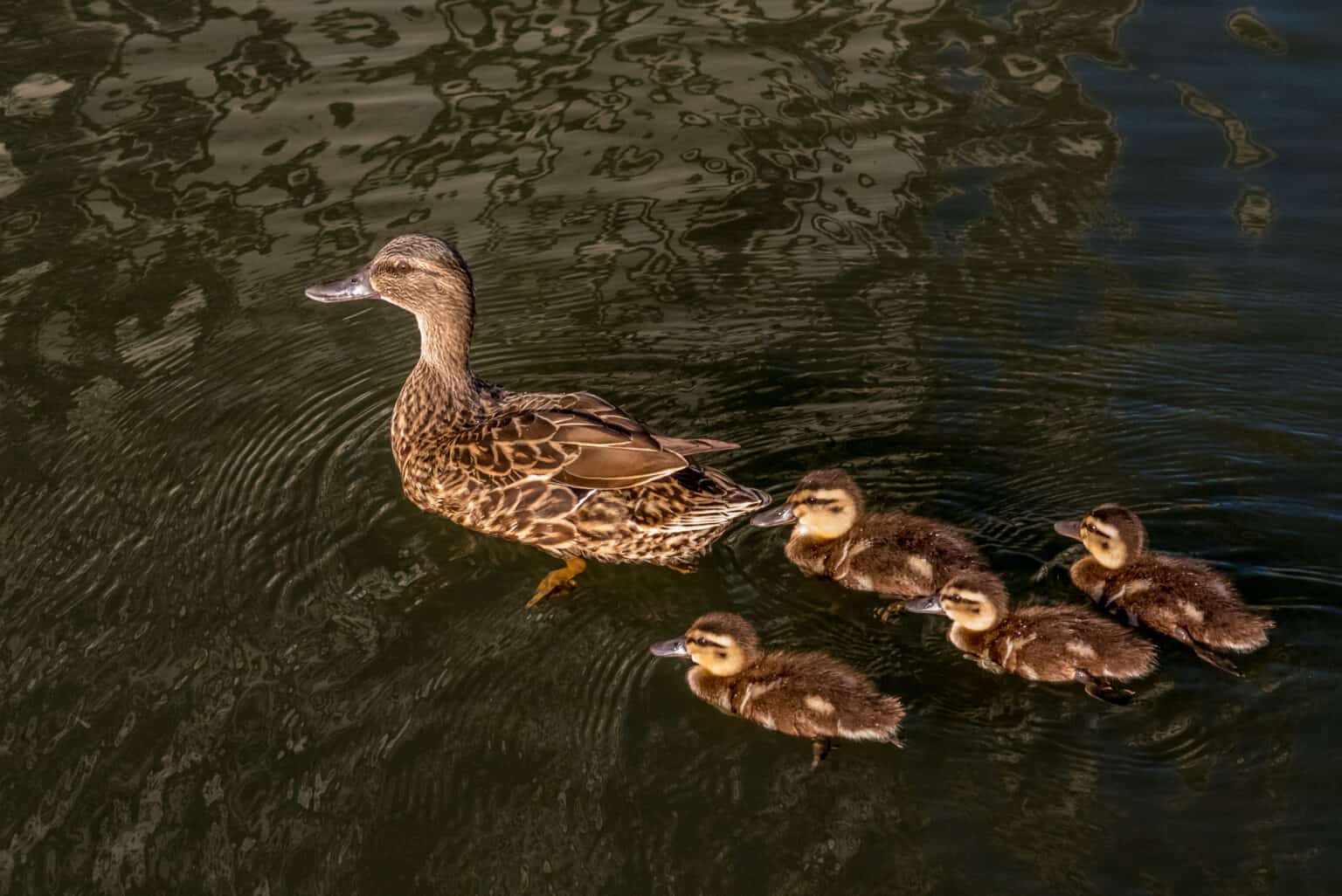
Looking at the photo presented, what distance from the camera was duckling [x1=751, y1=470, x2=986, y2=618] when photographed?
4.55 meters

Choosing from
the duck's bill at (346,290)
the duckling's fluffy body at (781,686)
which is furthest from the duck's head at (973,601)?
the duck's bill at (346,290)

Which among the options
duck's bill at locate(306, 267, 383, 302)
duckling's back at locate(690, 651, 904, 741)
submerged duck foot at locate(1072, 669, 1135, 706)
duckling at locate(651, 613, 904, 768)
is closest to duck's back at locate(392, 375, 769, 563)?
duckling at locate(651, 613, 904, 768)

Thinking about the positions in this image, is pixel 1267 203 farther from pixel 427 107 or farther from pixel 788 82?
pixel 427 107

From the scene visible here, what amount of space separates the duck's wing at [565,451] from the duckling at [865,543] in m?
0.41

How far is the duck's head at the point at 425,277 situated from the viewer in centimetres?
529

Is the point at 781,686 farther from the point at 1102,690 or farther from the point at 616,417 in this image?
the point at 616,417

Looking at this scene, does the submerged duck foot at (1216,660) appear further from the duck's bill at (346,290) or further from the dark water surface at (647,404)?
the duck's bill at (346,290)

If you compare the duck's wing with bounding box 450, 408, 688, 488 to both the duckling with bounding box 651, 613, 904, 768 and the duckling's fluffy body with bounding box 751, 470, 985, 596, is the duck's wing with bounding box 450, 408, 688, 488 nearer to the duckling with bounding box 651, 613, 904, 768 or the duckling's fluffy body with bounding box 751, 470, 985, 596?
the duckling's fluffy body with bounding box 751, 470, 985, 596

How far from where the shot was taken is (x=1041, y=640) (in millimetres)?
4199

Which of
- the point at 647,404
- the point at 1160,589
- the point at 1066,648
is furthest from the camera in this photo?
the point at 647,404

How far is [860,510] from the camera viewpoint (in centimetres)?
469

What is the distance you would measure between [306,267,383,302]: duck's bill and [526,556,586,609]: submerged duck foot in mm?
1316

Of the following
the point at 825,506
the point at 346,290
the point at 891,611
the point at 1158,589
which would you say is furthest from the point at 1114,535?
the point at 346,290

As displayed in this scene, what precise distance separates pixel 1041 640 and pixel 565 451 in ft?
5.13
